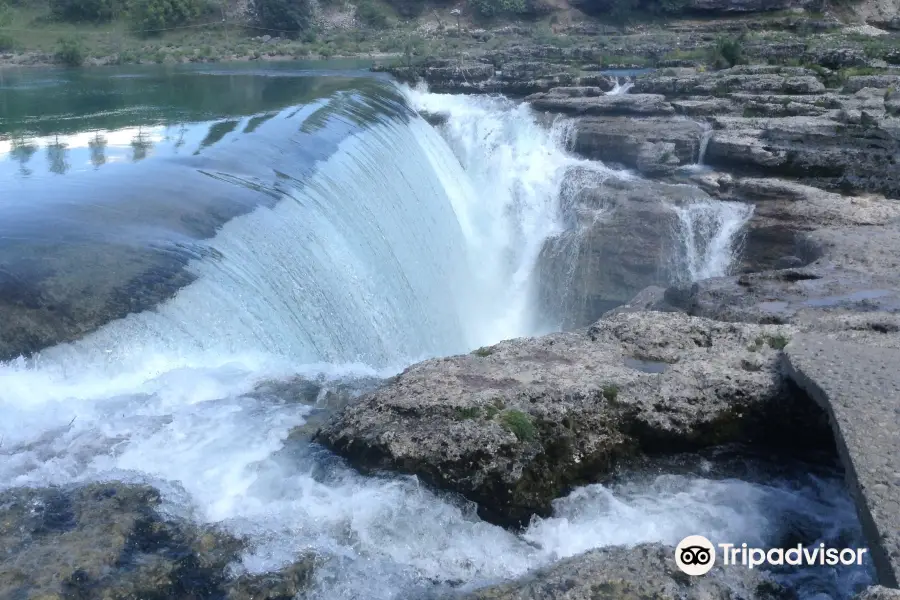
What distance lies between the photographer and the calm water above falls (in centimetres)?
497

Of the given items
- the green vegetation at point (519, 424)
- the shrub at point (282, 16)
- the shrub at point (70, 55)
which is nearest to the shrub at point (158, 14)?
the shrub at point (282, 16)

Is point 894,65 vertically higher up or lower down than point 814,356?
higher up

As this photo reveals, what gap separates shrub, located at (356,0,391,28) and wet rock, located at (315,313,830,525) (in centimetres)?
4795

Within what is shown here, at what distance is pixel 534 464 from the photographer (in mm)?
5332

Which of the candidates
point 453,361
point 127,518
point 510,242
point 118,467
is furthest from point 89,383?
point 510,242

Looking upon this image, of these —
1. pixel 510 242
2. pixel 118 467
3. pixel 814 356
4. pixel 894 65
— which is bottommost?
pixel 510 242

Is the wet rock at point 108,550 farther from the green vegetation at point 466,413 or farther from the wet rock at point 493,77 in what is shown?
the wet rock at point 493,77

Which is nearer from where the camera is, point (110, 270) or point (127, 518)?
point (127, 518)

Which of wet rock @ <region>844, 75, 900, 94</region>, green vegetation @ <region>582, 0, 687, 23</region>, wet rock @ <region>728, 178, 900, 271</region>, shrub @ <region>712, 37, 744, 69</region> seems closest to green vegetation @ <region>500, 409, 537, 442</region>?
wet rock @ <region>728, 178, 900, 271</region>

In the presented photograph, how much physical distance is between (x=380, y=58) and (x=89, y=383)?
34.8 m

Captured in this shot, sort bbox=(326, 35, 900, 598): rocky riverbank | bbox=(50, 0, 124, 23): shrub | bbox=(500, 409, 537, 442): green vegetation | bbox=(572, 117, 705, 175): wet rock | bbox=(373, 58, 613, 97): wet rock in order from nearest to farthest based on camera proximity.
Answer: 1. bbox=(326, 35, 900, 598): rocky riverbank
2. bbox=(500, 409, 537, 442): green vegetation
3. bbox=(572, 117, 705, 175): wet rock
4. bbox=(373, 58, 613, 97): wet rock
5. bbox=(50, 0, 124, 23): shrub

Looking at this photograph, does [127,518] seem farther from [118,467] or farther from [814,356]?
[814,356]

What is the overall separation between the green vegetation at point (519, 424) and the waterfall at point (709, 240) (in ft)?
27.0

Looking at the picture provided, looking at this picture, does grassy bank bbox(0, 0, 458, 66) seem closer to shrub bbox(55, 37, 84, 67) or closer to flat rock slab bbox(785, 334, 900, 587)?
shrub bbox(55, 37, 84, 67)
